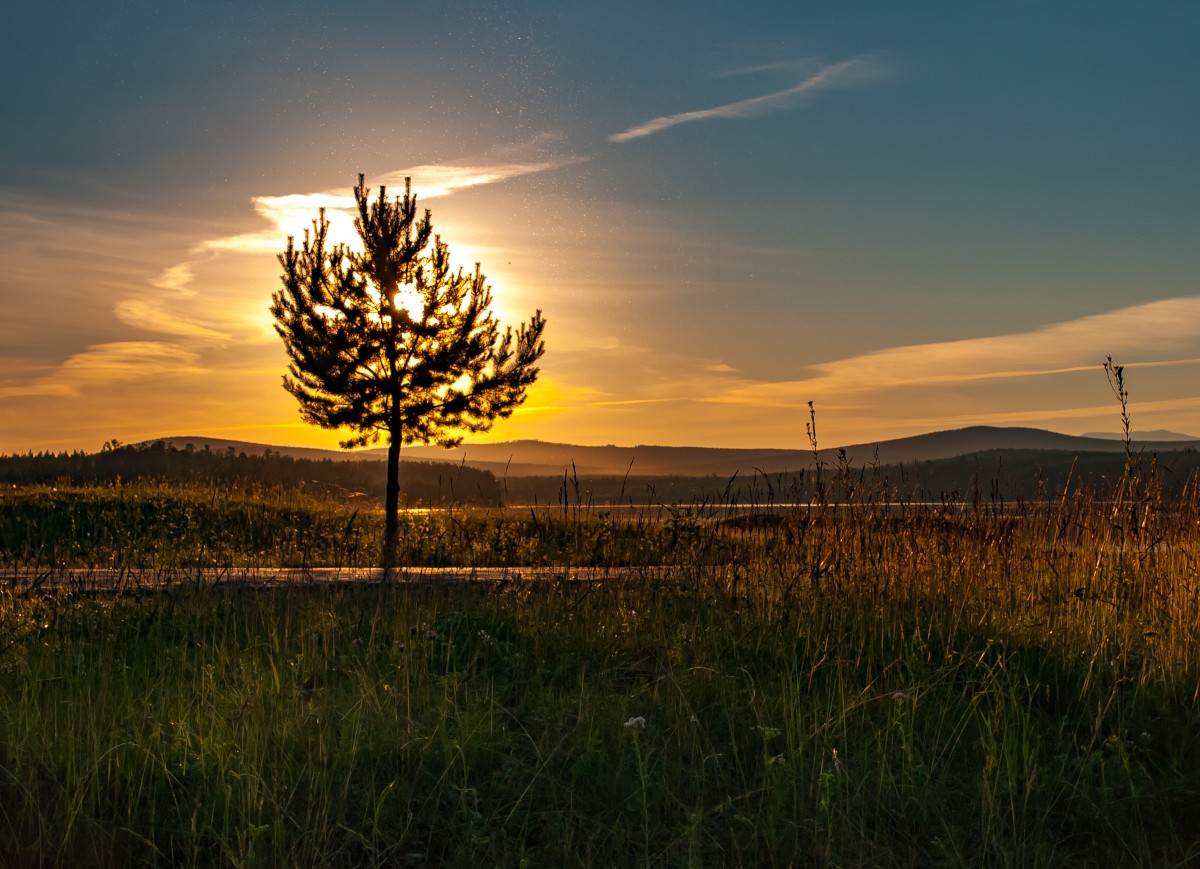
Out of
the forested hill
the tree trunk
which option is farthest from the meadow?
the forested hill

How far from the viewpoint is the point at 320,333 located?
1914 cm

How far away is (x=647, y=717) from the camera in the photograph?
5.28 meters

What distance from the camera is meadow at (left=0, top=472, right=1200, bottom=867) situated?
4.16 meters

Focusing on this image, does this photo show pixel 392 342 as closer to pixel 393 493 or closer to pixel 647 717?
pixel 393 493

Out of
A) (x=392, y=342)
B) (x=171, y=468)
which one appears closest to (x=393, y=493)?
(x=392, y=342)

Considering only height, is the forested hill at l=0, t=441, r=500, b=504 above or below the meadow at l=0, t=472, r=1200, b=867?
above

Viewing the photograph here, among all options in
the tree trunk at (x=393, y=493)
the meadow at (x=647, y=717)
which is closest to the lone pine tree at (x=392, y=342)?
the tree trunk at (x=393, y=493)

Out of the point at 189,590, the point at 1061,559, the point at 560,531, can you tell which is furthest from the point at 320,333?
the point at 1061,559

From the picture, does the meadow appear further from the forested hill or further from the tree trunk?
the forested hill

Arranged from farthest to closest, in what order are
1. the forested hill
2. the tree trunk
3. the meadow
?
1. the forested hill
2. the tree trunk
3. the meadow

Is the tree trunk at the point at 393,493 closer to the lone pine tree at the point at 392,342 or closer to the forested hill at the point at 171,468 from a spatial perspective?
the lone pine tree at the point at 392,342

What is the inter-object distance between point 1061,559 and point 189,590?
825cm

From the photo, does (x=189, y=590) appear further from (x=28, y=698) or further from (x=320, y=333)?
(x=320, y=333)

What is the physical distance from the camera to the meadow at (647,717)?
4164 millimetres
